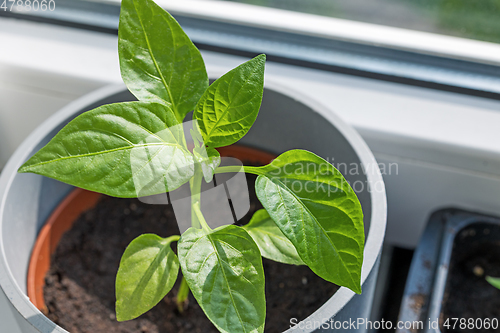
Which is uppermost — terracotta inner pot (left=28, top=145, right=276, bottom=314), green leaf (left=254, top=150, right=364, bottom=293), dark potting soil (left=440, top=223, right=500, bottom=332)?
green leaf (left=254, top=150, right=364, bottom=293)

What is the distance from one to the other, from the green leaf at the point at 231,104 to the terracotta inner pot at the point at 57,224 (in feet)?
0.79

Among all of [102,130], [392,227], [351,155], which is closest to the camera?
[102,130]

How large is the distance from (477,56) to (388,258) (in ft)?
1.10

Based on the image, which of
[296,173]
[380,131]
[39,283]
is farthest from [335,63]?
[39,283]

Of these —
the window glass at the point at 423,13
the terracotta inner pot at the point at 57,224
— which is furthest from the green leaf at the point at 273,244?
the window glass at the point at 423,13

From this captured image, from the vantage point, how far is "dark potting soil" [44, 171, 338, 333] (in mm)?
489

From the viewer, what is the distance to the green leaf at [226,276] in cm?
30

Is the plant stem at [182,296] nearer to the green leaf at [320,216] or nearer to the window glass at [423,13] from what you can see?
the green leaf at [320,216]

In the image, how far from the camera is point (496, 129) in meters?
0.58

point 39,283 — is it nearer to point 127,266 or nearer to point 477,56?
point 127,266

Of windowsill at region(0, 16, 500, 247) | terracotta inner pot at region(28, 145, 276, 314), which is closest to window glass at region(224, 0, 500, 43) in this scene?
windowsill at region(0, 16, 500, 247)

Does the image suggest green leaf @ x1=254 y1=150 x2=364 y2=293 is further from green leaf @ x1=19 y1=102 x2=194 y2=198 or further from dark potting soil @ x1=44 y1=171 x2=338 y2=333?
dark potting soil @ x1=44 y1=171 x2=338 y2=333

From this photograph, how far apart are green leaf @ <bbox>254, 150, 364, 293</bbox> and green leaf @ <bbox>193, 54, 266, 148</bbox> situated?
0.16 feet

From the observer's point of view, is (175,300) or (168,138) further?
(175,300)
